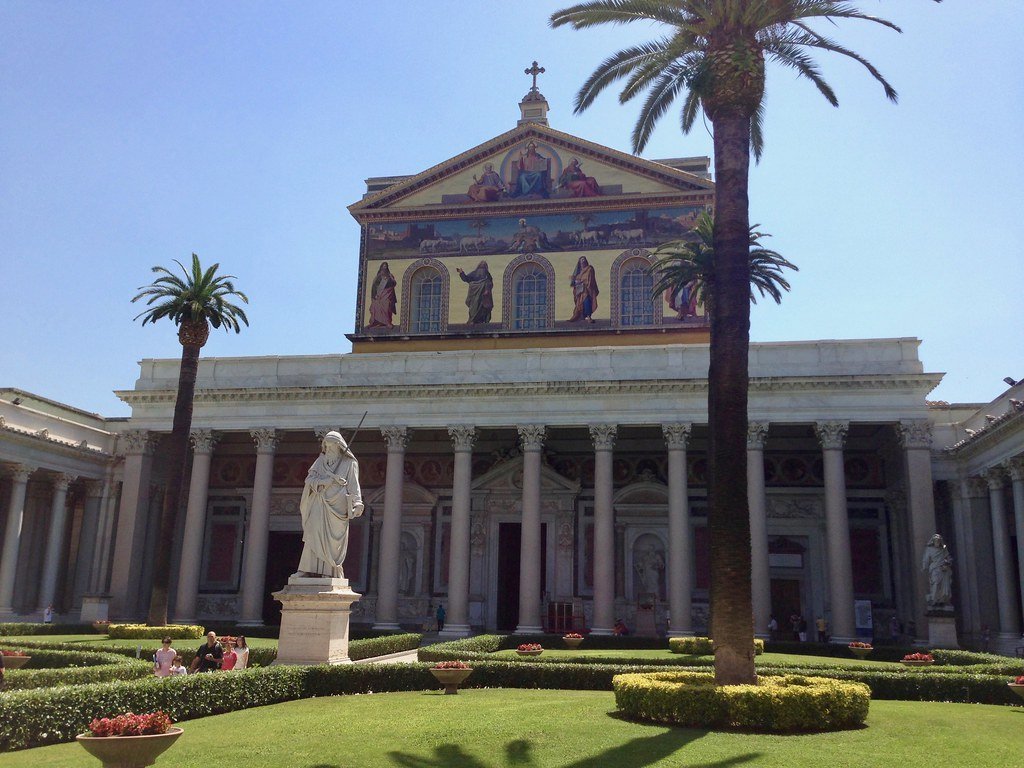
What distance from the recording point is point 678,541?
32.3 metres

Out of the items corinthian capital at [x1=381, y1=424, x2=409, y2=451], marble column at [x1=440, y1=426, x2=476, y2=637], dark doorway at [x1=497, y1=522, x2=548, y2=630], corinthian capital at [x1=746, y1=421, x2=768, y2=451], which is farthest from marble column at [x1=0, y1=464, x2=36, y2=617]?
corinthian capital at [x1=746, y1=421, x2=768, y2=451]

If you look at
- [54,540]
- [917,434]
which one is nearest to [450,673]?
[917,434]

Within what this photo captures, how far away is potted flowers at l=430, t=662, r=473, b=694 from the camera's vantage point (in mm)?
16594

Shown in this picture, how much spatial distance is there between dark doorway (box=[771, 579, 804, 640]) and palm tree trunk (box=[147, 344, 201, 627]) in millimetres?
24203

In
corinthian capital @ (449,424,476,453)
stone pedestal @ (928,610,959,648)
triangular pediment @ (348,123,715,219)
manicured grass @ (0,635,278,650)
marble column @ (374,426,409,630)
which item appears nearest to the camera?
manicured grass @ (0,635,278,650)

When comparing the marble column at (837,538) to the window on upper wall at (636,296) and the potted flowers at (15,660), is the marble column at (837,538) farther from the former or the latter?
the potted flowers at (15,660)

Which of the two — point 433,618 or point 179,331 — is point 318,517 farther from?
point 433,618

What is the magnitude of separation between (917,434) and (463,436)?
1675 cm

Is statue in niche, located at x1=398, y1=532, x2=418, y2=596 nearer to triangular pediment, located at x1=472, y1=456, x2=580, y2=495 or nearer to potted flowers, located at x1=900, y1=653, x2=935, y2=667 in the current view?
triangular pediment, located at x1=472, y1=456, x2=580, y2=495

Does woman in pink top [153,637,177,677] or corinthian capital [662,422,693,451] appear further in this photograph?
corinthian capital [662,422,693,451]

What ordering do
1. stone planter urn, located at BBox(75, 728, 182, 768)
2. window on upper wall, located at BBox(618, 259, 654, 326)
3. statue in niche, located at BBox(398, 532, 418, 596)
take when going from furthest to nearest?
1. window on upper wall, located at BBox(618, 259, 654, 326)
2. statue in niche, located at BBox(398, 532, 418, 596)
3. stone planter urn, located at BBox(75, 728, 182, 768)

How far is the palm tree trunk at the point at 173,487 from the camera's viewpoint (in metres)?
31.0

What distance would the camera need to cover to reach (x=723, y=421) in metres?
15.1

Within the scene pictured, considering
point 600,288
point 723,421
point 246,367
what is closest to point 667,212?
point 600,288
